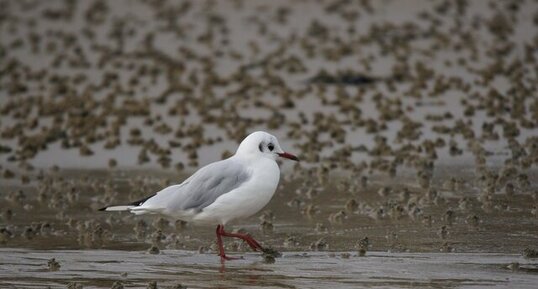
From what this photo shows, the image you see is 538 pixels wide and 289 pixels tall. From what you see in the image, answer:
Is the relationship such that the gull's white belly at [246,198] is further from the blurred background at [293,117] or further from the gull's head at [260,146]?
the blurred background at [293,117]

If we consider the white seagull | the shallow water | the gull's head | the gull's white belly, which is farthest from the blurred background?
the gull's head

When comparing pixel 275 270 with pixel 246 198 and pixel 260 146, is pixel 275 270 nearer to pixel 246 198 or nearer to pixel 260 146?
pixel 246 198

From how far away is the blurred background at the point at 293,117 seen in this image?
12508mm

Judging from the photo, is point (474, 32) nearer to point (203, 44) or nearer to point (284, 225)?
point (203, 44)

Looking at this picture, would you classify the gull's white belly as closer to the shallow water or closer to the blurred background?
the shallow water

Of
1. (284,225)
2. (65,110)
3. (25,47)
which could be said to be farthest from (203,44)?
(284,225)

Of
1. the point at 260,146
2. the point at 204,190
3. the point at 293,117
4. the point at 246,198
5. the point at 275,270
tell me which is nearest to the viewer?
the point at 275,270

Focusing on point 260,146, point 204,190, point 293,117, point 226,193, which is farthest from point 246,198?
point 293,117

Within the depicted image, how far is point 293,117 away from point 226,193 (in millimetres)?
9524

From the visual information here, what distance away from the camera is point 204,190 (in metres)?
11.1

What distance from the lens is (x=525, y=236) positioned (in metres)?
11.3

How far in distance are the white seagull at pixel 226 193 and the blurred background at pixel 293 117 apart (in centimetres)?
49

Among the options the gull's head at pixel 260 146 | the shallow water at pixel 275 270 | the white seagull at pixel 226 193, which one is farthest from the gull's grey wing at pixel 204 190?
the shallow water at pixel 275 270

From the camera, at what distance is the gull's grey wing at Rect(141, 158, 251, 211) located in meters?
11.1
